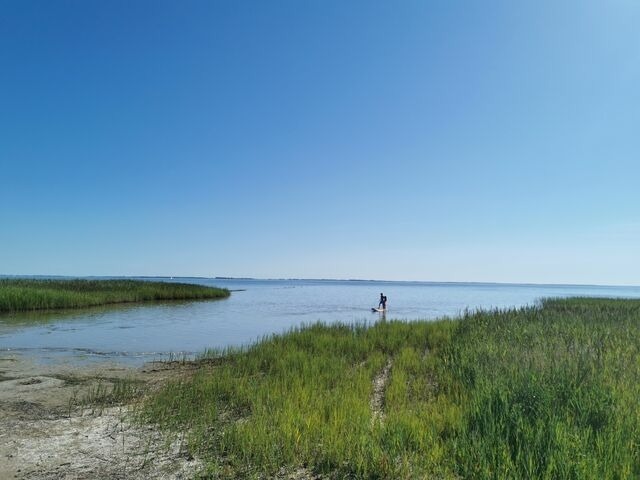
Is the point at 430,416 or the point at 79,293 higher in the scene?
the point at 430,416

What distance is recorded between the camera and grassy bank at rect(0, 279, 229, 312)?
89.4ft

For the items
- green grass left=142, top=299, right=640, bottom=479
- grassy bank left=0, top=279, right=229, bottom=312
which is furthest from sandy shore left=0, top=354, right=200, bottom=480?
grassy bank left=0, top=279, right=229, bottom=312

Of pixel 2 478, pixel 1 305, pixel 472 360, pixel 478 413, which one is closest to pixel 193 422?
pixel 2 478

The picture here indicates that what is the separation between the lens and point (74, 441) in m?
5.50

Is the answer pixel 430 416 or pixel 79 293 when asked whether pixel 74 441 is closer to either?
pixel 430 416

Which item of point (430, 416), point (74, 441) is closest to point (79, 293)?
point (74, 441)

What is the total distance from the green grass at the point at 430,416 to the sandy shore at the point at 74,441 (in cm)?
44

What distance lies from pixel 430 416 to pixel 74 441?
4.95 meters

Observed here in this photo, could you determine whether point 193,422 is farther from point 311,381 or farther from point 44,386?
point 44,386

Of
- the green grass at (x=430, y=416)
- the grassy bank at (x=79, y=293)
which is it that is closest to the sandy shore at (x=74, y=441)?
the green grass at (x=430, y=416)

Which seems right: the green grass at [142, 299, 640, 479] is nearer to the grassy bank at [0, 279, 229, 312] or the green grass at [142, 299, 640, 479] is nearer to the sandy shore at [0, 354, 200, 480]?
the sandy shore at [0, 354, 200, 480]

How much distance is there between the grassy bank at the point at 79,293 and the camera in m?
27.2

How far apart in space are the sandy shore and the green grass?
44cm

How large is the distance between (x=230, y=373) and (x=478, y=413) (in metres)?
5.57
